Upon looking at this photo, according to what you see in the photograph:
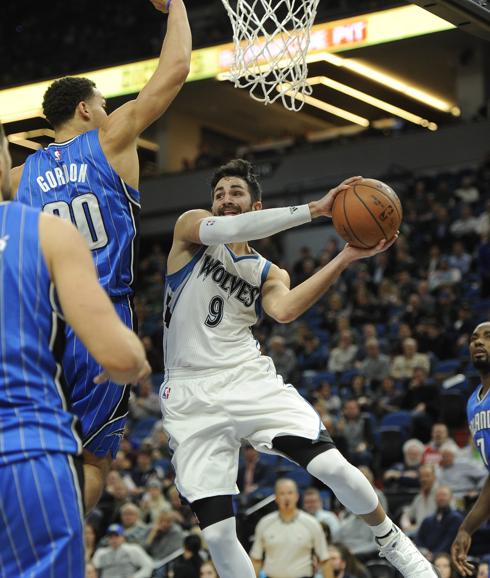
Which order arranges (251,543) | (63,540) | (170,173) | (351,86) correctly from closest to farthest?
(63,540)
(251,543)
(351,86)
(170,173)

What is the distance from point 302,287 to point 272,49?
1.84 metres

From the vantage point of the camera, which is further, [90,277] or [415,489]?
[415,489]

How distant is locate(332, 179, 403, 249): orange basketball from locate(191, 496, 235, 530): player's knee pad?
139 centimetres

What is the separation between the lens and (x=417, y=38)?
52.1 feet

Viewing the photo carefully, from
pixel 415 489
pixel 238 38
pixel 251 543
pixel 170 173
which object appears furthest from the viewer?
pixel 170 173

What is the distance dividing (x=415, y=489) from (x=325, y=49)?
817cm

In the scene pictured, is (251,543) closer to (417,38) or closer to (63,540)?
(63,540)

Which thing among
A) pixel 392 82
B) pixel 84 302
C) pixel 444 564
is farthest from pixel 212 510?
pixel 392 82

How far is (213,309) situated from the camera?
5172 mm

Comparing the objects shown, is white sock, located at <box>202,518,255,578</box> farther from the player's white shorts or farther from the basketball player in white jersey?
the player's white shorts

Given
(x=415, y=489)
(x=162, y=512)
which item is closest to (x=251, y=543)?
(x=162, y=512)

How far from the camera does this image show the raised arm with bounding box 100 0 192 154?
432 centimetres

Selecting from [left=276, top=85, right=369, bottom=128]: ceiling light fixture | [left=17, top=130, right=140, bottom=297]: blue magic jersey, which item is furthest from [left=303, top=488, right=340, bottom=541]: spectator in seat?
[left=276, top=85, right=369, bottom=128]: ceiling light fixture

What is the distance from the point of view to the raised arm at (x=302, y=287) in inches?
182
